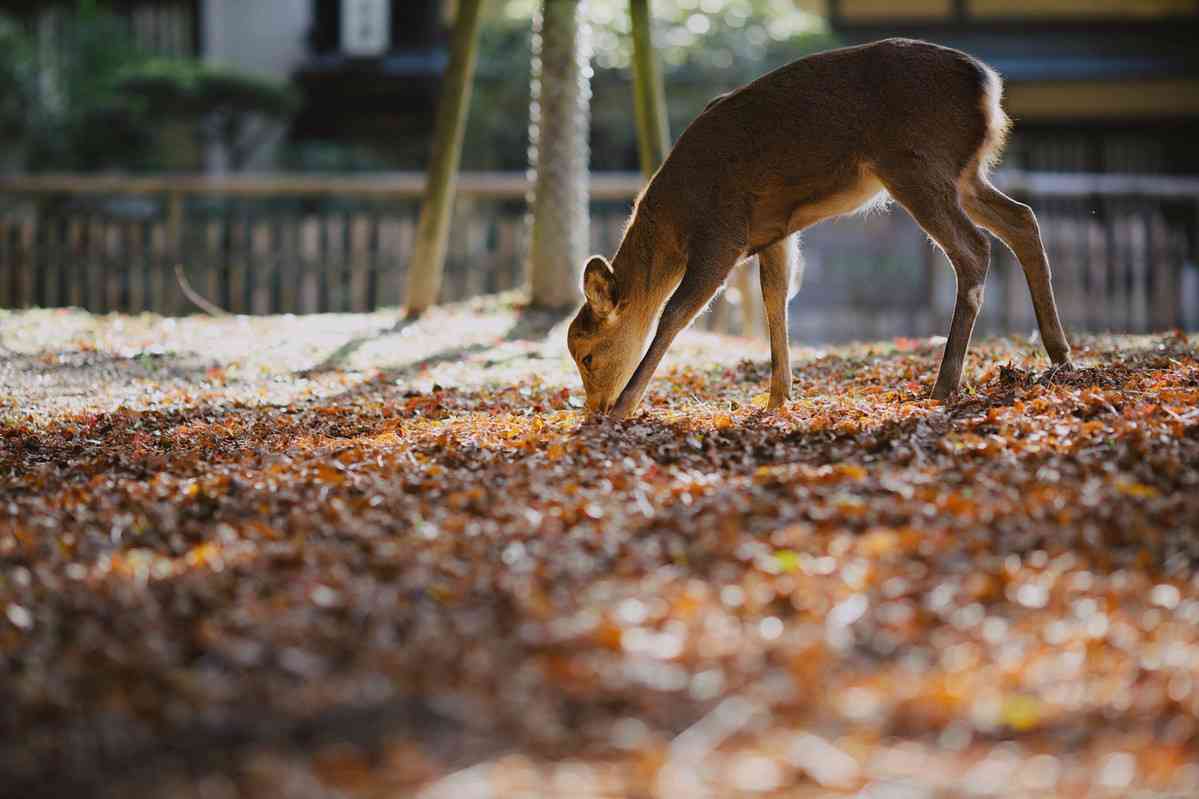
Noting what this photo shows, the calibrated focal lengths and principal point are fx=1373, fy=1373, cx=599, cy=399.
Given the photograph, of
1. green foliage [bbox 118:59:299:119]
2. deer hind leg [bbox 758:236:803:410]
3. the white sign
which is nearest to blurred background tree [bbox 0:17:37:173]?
green foliage [bbox 118:59:299:119]

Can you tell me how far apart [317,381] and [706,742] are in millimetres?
5940

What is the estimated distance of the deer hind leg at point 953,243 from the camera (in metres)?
6.06

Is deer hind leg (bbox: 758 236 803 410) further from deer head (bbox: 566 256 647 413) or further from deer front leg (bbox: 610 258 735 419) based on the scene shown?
deer head (bbox: 566 256 647 413)

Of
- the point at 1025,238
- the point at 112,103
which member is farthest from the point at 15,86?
the point at 1025,238

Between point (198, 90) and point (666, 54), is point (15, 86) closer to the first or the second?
point (198, 90)

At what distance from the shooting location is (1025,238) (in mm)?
6508

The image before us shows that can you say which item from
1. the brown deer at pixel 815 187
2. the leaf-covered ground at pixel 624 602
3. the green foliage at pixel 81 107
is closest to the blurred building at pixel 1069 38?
the green foliage at pixel 81 107

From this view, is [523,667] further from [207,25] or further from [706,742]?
[207,25]

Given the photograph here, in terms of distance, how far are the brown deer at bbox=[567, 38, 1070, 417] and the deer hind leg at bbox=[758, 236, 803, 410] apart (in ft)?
0.05

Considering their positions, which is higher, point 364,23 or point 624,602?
point 364,23

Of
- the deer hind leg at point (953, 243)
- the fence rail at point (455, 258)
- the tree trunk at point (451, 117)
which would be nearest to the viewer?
the deer hind leg at point (953, 243)

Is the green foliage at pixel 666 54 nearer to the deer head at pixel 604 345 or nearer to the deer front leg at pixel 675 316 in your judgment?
the deer head at pixel 604 345

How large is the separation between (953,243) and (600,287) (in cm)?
163

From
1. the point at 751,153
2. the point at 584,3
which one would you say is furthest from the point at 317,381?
the point at 584,3
